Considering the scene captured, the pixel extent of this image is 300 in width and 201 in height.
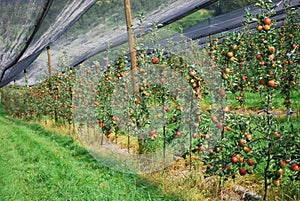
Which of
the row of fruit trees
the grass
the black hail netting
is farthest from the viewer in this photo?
the black hail netting

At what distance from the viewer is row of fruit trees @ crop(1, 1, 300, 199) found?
2.31 meters

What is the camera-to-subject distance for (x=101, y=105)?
4871mm

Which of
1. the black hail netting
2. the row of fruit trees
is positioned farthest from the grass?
the black hail netting

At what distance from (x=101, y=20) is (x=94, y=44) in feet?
4.40

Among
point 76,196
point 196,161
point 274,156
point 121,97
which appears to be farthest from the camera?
point 121,97

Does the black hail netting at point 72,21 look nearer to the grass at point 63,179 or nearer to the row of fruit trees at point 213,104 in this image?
the row of fruit trees at point 213,104

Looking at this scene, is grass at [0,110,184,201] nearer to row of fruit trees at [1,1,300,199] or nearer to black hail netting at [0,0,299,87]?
row of fruit trees at [1,1,300,199]

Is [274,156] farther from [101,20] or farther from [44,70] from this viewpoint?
[44,70]

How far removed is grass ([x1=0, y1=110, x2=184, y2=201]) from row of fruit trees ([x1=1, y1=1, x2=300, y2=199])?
1.68 feet

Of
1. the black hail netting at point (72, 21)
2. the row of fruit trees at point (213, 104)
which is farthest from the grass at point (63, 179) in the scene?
the black hail netting at point (72, 21)

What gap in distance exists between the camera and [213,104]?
9.30 feet

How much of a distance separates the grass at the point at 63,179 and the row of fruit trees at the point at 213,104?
0.51 meters

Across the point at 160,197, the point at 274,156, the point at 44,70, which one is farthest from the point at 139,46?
the point at 44,70

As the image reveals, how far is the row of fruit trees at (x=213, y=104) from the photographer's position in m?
2.31
